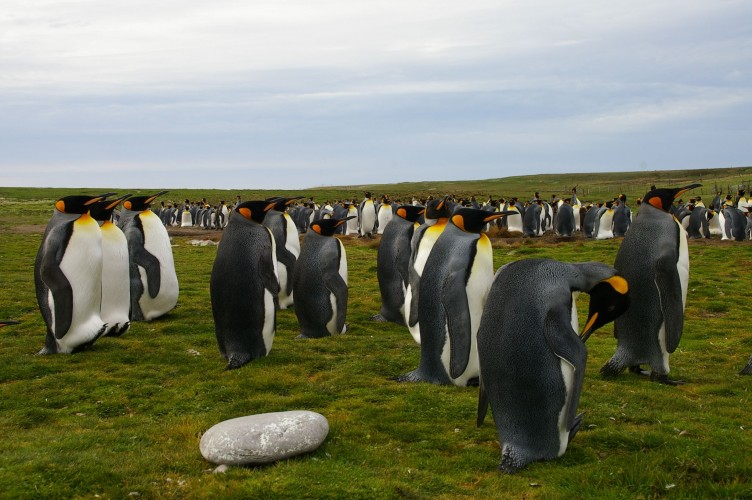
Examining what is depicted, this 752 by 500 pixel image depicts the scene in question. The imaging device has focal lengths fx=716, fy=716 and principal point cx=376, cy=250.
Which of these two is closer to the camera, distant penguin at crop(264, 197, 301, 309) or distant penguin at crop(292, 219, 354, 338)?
distant penguin at crop(292, 219, 354, 338)

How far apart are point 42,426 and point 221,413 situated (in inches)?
58.5

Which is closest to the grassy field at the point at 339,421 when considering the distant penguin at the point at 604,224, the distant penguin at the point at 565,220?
the distant penguin at the point at 604,224

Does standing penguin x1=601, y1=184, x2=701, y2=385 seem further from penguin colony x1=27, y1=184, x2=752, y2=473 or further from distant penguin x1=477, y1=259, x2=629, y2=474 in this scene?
distant penguin x1=477, y1=259, x2=629, y2=474

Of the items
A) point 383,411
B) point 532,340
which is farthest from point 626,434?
point 383,411

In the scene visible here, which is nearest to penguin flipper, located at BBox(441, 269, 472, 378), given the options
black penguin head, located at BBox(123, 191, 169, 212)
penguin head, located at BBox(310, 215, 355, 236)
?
penguin head, located at BBox(310, 215, 355, 236)

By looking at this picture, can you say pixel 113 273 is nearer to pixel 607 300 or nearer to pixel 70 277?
pixel 70 277

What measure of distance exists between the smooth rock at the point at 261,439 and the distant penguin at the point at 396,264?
18.7 feet

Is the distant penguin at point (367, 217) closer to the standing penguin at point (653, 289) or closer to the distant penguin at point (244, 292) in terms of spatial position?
the distant penguin at point (244, 292)

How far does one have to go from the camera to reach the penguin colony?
15.4 ft

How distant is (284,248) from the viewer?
11906mm

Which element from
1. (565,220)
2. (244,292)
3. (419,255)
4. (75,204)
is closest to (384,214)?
(565,220)

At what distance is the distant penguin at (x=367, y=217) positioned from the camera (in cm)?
2895

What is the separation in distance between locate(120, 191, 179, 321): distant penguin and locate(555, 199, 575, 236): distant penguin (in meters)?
21.2

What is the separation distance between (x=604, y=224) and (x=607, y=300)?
23.0 meters
